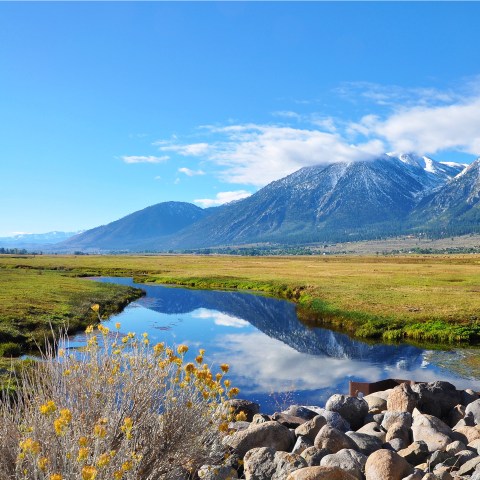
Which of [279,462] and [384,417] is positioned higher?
[279,462]

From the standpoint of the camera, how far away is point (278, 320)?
5125 centimetres

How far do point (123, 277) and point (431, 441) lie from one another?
9583 centimetres

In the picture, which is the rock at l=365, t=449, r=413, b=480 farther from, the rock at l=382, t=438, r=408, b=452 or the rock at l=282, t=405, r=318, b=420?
the rock at l=282, t=405, r=318, b=420

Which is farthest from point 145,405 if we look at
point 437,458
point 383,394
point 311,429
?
point 383,394

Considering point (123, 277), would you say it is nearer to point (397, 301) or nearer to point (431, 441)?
point (397, 301)

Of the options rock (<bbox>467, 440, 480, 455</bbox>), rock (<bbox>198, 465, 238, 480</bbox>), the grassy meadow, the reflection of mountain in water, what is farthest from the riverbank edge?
rock (<bbox>198, 465, 238, 480</bbox>)

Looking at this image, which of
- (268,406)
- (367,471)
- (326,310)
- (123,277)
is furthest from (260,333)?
(123,277)

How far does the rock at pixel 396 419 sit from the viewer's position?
52.9 ft

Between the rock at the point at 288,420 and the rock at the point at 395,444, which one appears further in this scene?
the rock at the point at 288,420

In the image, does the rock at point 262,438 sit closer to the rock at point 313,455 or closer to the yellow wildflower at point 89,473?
the rock at point 313,455

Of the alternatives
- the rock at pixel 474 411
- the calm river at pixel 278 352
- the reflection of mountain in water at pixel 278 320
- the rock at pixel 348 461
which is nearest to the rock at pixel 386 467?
the rock at pixel 348 461

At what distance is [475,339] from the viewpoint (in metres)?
37.9

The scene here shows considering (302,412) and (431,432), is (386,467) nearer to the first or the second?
(431,432)

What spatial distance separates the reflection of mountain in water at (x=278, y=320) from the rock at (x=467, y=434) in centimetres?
1608
